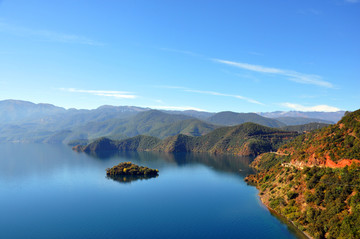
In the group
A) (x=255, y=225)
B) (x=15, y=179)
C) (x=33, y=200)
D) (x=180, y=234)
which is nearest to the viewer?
(x=180, y=234)

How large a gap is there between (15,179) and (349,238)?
19597 centimetres

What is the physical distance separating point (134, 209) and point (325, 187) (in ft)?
253

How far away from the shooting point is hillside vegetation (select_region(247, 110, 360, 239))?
67.7 meters

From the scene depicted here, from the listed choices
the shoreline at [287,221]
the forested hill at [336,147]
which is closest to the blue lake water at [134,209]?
the shoreline at [287,221]

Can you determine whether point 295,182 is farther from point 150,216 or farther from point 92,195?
point 92,195

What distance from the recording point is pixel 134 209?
102 metres

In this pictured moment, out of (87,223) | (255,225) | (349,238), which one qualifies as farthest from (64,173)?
(349,238)

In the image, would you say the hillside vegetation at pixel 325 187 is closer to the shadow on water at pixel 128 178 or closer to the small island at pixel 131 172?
the shadow on water at pixel 128 178

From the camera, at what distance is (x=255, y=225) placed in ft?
269

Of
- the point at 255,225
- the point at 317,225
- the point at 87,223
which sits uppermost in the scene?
the point at 317,225

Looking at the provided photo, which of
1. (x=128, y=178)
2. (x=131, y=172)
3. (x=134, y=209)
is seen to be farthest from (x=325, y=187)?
(x=131, y=172)

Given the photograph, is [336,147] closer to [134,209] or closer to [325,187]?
[325,187]

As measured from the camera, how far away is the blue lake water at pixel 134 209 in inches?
3108

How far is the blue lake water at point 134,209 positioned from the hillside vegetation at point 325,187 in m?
7.92
